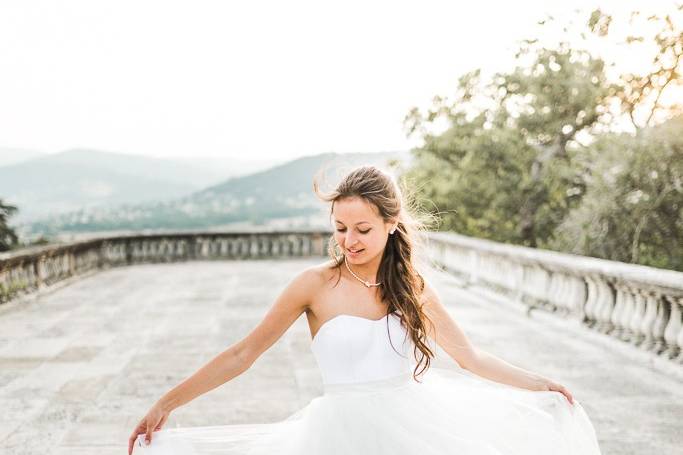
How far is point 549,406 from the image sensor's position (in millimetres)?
2723

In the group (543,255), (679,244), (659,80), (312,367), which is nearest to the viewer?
(312,367)

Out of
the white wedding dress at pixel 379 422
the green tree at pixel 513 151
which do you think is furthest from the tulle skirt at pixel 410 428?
the green tree at pixel 513 151

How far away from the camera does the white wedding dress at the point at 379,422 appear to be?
7.64 ft

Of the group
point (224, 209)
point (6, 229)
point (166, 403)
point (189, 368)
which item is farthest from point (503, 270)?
point (224, 209)

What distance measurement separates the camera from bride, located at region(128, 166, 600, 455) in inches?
92.5

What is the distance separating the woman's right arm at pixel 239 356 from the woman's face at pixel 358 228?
0.50 ft

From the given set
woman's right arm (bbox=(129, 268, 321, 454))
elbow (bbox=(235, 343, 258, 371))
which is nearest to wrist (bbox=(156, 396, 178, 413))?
woman's right arm (bbox=(129, 268, 321, 454))

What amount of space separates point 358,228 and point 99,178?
407 feet

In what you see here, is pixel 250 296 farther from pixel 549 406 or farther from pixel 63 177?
pixel 63 177

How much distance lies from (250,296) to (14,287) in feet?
12.2

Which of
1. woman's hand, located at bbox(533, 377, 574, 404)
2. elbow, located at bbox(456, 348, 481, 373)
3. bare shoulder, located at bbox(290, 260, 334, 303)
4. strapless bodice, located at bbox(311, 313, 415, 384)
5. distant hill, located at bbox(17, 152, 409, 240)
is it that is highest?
bare shoulder, located at bbox(290, 260, 334, 303)

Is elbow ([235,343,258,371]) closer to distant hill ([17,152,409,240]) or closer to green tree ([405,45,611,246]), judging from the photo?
green tree ([405,45,611,246])

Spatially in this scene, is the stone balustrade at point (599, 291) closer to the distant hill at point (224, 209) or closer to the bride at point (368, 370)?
the bride at point (368, 370)

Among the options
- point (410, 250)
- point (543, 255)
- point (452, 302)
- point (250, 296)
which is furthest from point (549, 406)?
point (250, 296)
